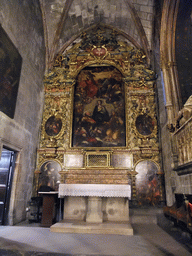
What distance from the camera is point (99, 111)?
940 centimetres

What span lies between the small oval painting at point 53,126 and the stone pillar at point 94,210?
4343 mm

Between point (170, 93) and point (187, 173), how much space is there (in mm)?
2948

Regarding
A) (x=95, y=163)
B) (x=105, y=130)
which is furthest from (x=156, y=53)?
(x=95, y=163)

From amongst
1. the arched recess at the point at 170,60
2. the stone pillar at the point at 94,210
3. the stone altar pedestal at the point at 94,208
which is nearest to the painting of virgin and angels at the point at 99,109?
the arched recess at the point at 170,60

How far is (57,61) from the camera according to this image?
411 inches

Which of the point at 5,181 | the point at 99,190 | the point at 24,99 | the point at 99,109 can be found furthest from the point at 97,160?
the point at 24,99

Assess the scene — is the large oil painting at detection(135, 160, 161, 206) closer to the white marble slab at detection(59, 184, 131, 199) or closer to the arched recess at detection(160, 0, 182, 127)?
the arched recess at detection(160, 0, 182, 127)

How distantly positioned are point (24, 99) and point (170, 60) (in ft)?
19.1

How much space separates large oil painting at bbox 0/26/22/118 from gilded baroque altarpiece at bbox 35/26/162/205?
9.03 ft

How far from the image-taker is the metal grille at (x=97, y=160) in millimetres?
8531

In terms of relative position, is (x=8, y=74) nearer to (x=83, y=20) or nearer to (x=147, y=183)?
(x=83, y=20)

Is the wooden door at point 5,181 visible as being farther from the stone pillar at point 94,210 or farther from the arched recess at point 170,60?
the arched recess at point 170,60

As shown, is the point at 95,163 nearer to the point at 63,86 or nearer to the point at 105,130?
the point at 105,130

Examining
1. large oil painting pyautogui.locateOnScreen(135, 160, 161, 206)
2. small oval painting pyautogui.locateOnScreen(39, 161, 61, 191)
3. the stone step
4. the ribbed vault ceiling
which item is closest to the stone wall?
small oval painting pyautogui.locateOnScreen(39, 161, 61, 191)
